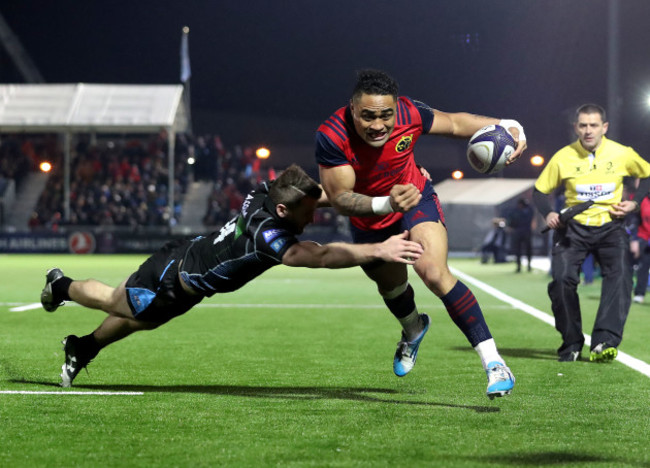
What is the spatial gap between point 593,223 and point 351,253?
12.9 ft

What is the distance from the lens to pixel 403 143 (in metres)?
6.79

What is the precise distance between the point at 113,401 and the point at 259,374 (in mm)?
1670

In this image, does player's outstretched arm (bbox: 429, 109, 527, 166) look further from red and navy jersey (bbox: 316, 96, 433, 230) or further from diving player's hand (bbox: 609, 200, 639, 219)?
diving player's hand (bbox: 609, 200, 639, 219)

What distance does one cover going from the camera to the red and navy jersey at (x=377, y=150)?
21.6 ft

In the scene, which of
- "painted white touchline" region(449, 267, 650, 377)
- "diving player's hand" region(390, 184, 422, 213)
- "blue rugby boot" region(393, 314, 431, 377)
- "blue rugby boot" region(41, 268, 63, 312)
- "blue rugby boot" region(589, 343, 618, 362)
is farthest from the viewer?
"blue rugby boot" region(589, 343, 618, 362)

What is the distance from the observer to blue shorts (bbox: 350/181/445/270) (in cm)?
687

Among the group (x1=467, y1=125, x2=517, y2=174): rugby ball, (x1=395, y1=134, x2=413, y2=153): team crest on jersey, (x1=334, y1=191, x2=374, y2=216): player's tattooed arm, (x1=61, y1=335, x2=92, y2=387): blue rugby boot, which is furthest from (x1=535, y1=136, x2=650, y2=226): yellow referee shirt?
(x1=61, y1=335, x2=92, y2=387): blue rugby boot

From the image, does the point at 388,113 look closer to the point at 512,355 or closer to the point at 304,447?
the point at 304,447

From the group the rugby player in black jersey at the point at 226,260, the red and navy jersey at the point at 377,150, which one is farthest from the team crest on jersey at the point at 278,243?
the red and navy jersey at the point at 377,150

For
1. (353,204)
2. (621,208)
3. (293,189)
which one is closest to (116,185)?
(621,208)

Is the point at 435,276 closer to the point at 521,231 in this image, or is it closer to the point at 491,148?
the point at 491,148

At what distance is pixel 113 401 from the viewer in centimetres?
653

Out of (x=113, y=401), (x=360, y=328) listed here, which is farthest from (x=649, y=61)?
(x=113, y=401)

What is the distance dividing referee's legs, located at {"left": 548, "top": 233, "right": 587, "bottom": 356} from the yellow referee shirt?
312 mm
